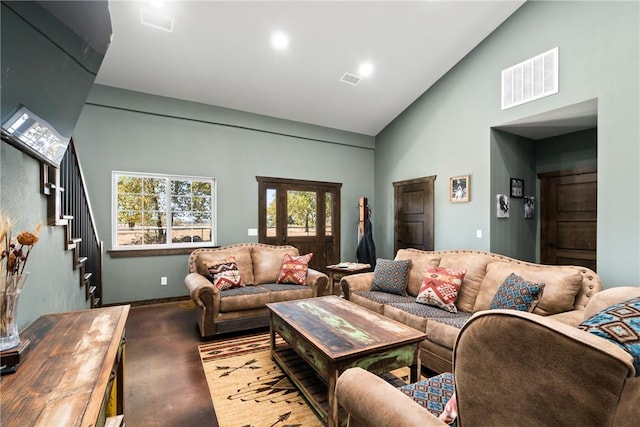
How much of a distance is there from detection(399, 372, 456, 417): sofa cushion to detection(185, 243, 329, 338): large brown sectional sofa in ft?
7.40

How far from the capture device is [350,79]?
4742mm

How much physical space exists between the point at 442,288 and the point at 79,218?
368cm

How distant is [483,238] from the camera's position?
171 inches

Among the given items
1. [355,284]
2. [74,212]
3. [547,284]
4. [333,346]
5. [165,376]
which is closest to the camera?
[333,346]

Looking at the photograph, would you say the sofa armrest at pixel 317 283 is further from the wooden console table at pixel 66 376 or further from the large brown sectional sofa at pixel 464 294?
the wooden console table at pixel 66 376

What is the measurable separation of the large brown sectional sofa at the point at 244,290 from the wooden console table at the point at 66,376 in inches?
57.9

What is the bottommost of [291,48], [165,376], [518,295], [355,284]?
[165,376]

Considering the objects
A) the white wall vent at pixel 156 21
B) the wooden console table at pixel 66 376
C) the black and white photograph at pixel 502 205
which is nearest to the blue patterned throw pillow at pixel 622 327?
the wooden console table at pixel 66 376

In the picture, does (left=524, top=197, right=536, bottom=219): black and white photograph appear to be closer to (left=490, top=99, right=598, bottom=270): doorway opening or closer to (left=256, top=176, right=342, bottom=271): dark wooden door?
(left=490, top=99, right=598, bottom=270): doorway opening

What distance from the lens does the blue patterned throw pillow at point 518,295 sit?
2.21 meters

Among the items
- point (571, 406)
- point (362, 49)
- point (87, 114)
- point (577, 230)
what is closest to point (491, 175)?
point (577, 230)

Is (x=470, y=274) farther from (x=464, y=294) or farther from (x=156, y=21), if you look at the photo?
(x=156, y=21)

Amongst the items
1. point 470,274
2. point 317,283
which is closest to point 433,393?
point 470,274

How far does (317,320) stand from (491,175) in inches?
136
